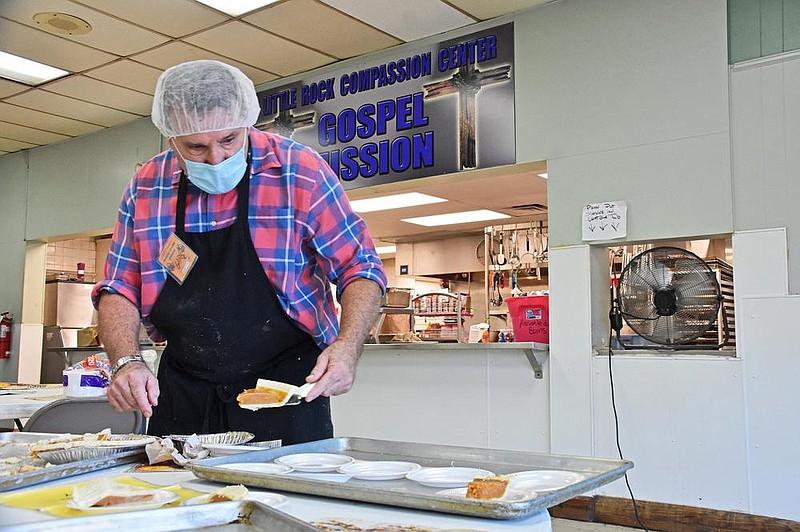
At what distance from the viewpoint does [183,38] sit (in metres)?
5.47

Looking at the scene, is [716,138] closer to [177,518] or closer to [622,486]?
[622,486]

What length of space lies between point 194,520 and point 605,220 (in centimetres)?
380

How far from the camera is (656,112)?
4.33 m

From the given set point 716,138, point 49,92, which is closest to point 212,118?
point 716,138

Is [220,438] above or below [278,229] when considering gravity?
below

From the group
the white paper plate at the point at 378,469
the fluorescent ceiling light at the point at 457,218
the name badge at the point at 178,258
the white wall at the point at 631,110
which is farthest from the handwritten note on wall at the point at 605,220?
the fluorescent ceiling light at the point at 457,218

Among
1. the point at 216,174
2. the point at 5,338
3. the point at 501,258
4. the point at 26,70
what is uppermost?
the point at 26,70

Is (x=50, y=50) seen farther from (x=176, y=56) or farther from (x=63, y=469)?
(x=63, y=469)

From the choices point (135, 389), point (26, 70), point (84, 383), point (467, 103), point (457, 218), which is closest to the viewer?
point (135, 389)

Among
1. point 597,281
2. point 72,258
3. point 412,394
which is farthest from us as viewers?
point 72,258

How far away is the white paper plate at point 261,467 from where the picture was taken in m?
1.25

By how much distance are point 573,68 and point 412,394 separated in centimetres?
229

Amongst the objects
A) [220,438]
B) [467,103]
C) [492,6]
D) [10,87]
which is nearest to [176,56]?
[10,87]

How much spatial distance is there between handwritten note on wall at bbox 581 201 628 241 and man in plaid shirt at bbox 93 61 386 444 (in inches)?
103
